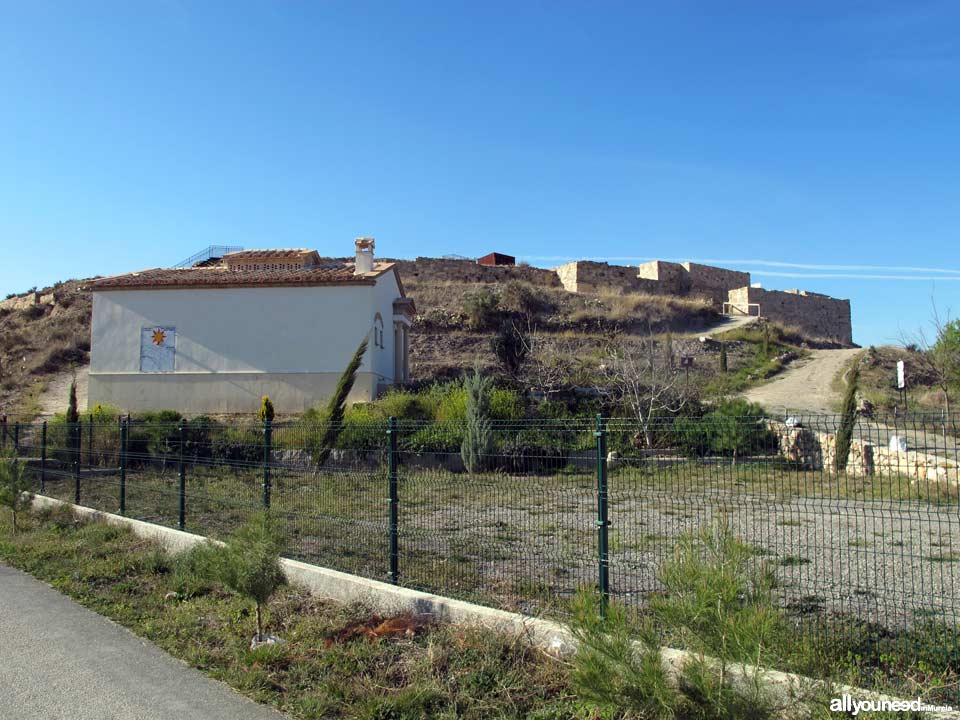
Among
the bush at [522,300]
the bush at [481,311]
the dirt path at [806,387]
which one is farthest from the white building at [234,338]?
the bush at [522,300]

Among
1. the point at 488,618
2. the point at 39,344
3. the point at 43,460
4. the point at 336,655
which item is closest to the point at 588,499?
the point at 488,618

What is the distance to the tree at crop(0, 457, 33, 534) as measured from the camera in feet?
38.1

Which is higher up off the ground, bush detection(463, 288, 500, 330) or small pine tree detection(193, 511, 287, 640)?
bush detection(463, 288, 500, 330)

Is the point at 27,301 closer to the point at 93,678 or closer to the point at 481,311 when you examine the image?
the point at 481,311

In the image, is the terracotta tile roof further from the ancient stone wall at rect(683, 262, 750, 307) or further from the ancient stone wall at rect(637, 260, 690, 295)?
the ancient stone wall at rect(683, 262, 750, 307)

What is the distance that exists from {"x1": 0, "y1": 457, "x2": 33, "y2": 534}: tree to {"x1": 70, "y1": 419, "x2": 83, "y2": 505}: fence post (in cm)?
85

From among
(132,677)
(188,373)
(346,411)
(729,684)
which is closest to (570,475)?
(729,684)

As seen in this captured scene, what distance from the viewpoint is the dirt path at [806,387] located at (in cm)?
2852

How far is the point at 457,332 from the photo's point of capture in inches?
1522

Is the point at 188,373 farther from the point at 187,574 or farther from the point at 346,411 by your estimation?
the point at 187,574

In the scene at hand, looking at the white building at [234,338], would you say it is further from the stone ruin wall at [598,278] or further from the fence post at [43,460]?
the stone ruin wall at [598,278]

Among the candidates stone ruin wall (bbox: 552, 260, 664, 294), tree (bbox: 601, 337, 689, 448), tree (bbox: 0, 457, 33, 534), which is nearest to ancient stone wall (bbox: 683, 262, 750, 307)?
stone ruin wall (bbox: 552, 260, 664, 294)

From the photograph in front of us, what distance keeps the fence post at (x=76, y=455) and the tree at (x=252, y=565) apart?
314 inches

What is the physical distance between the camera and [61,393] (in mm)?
32594
